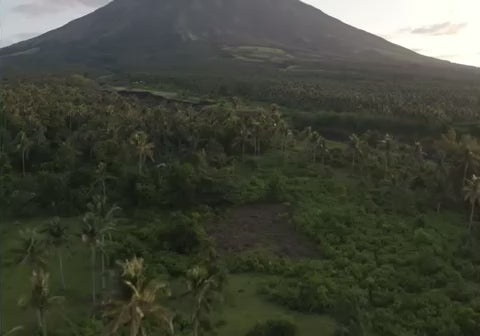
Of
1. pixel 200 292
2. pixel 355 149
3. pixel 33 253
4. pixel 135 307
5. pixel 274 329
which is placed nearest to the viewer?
pixel 135 307

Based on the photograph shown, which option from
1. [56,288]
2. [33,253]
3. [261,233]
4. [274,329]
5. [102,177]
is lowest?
[56,288]

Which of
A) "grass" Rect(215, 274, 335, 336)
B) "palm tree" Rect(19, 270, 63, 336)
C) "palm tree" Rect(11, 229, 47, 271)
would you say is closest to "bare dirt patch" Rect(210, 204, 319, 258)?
"grass" Rect(215, 274, 335, 336)

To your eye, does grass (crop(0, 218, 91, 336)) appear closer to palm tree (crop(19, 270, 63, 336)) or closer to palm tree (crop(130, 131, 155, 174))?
palm tree (crop(19, 270, 63, 336))

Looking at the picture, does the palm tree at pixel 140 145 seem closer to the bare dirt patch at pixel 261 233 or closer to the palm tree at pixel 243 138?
the bare dirt patch at pixel 261 233

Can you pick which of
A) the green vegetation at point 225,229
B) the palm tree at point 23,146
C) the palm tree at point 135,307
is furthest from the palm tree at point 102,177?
the palm tree at point 135,307

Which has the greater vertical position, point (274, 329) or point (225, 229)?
point (274, 329)

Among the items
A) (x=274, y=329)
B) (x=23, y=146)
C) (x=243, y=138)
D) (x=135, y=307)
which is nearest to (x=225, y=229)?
(x=274, y=329)

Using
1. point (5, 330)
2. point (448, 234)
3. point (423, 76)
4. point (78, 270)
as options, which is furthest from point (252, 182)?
point (423, 76)

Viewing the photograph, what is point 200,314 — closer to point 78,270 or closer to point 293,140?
point 78,270

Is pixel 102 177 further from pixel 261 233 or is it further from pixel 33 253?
pixel 33 253
